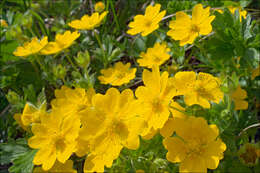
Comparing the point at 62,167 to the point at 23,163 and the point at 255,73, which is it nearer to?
the point at 23,163

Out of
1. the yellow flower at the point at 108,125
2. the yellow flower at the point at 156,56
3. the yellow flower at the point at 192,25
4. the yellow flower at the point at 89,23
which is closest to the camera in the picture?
the yellow flower at the point at 108,125

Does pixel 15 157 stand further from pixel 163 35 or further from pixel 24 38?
pixel 163 35

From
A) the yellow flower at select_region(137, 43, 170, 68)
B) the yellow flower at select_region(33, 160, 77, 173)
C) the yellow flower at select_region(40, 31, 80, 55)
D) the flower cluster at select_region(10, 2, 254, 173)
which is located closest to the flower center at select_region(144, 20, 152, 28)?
the yellow flower at select_region(137, 43, 170, 68)

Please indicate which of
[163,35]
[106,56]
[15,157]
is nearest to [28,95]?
[15,157]

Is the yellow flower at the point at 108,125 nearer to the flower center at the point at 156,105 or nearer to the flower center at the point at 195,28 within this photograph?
the flower center at the point at 156,105

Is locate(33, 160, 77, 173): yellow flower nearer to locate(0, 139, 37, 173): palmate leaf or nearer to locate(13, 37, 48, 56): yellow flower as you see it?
locate(0, 139, 37, 173): palmate leaf

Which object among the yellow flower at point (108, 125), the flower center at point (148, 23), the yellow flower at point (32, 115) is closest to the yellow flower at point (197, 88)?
the yellow flower at point (108, 125)
